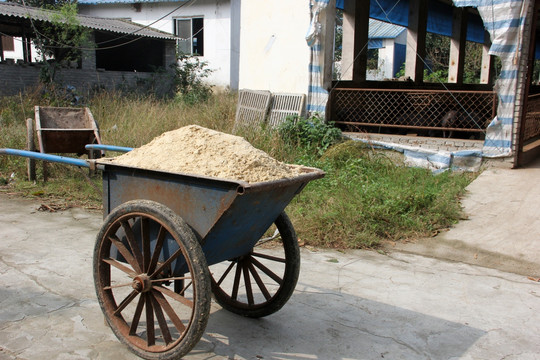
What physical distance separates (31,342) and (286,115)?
643 centimetres

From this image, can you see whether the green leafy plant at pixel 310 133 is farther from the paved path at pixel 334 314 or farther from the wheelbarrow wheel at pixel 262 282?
the wheelbarrow wheel at pixel 262 282

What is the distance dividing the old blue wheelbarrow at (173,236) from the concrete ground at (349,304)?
299mm

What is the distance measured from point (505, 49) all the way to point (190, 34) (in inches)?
559

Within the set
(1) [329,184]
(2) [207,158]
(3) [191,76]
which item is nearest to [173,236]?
(2) [207,158]

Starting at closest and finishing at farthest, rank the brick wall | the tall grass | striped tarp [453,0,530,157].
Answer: the tall grass → striped tarp [453,0,530,157] → the brick wall

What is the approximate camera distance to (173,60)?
725 inches

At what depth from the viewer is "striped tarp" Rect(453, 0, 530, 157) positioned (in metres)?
6.92

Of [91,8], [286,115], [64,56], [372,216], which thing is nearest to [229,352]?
[372,216]

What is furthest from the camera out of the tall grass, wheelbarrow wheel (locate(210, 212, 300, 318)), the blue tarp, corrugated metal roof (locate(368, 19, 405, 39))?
corrugated metal roof (locate(368, 19, 405, 39))

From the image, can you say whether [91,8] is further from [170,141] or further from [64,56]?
[170,141]

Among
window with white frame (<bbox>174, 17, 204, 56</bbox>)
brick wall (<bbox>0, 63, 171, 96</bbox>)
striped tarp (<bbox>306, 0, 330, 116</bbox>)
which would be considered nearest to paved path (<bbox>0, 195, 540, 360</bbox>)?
striped tarp (<bbox>306, 0, 330, 116</bbox>)

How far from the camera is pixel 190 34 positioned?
19.1 meters

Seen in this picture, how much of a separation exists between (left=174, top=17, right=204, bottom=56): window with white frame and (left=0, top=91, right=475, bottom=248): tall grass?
9.33m

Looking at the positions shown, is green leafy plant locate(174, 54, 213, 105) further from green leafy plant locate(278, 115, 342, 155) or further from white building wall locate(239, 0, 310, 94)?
green leafy plant locate(278, 115, 342, 155)
